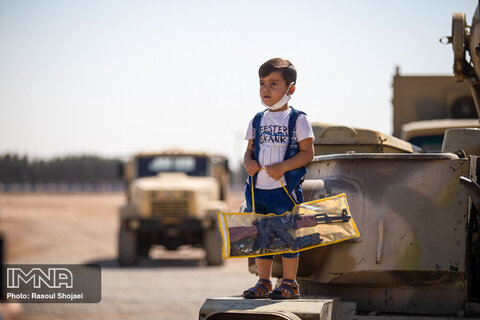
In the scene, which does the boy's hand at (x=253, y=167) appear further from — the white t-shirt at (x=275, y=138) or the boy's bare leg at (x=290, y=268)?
the boy's bare leg at (x=290, y=268)

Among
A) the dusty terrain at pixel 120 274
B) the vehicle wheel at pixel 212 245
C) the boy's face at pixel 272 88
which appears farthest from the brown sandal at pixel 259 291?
the vehicle wheel at pixel 212 245

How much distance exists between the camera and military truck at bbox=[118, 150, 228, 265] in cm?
1806

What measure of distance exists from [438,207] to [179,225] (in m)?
14.4

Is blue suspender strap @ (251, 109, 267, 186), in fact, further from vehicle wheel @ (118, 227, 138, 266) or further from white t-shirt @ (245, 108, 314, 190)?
vehicle wheel @ (118, 227, 138, 266)

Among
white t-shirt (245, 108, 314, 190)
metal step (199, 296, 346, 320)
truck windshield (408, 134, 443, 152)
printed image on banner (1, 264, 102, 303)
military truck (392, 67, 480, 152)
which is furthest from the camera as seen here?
printed image on banner (1, 264, 102, 303)

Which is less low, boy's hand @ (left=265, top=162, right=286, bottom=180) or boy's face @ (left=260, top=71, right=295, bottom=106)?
boy's face @ (left=260, top=71, right=295, bottom=106)

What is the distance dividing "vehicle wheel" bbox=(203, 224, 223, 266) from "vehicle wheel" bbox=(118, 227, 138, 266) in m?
1.57

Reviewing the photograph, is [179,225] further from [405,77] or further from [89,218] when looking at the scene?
[89,218]

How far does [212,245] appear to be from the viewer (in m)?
18.4

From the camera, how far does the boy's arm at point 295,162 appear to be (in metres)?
3.96

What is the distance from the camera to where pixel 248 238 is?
394cm

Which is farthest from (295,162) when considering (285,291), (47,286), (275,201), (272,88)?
(47,286)

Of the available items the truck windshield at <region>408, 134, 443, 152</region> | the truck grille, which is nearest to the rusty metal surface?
the truck windshield at <region>408, 134, 443, 152</region>

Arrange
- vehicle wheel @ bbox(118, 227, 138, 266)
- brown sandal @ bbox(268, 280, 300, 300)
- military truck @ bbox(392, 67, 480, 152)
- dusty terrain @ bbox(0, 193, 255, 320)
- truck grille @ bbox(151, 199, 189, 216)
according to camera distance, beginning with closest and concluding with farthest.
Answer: brown sandal @ bbox(268, 280, 300, 300) → military truck @ bbox(392, 67, 480, 152) → dusty terrain @ bbox(0, 193, 255, 320) → vehicle wheel @ bbox(118, 227, 138, 266) → truck grille @ bbox(151, 199, 189, 216)
